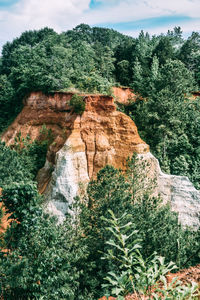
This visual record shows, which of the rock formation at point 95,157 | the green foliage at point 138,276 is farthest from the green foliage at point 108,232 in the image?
the green foliage at point 138,276

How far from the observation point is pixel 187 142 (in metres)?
25.4

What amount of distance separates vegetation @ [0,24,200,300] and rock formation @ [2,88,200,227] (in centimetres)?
153

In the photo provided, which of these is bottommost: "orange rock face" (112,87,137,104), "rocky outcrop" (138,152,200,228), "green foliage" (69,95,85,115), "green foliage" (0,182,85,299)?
"rocky outcrop" (138,152,200,228)

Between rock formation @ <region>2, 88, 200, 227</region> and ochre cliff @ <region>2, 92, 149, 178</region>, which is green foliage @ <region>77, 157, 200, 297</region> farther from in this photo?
ochre cliff @ <region>2, 92, 149, 178</region>

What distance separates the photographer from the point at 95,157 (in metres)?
21.2

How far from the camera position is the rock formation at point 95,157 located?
1961cm

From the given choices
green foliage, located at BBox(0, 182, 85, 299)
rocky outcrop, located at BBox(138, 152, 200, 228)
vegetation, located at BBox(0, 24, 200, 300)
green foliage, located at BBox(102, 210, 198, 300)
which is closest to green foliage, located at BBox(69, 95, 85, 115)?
vegetation, located at BBox(0, 24, 200, 300)

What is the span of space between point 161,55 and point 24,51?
20.6 meters

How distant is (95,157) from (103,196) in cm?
721

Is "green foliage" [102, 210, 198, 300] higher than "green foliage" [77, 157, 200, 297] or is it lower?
higher

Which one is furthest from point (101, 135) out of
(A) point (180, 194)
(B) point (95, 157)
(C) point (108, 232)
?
(C) point (108, 232)

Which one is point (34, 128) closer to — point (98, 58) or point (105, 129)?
point (105, 129)

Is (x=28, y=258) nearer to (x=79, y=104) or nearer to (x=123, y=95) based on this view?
(x=79, y=104)

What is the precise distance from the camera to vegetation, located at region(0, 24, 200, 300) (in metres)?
8.02
